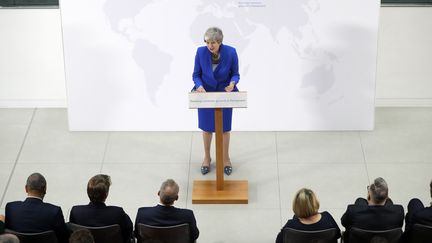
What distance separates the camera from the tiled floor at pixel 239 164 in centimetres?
780

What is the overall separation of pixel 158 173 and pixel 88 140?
1.00 metres

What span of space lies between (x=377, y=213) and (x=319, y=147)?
8.15 ft

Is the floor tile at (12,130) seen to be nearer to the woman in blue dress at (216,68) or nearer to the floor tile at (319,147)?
the woman in blue dress at (216,68)

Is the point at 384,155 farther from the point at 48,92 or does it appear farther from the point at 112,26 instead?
the point at 48,92

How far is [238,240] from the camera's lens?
7367 millimetres

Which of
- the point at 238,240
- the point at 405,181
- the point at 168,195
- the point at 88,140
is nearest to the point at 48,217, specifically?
the point at 168,195

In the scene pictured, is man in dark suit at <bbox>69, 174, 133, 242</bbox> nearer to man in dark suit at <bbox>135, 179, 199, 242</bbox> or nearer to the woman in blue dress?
man in dark suit at <bbox>135, 179, 199, 242</bbox>

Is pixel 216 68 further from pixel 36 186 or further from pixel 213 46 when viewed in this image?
pixel 36 186

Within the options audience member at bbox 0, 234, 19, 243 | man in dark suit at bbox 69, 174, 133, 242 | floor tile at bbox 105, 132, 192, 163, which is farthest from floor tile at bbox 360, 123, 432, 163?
audience member at bbox 0, 234, 19, 243

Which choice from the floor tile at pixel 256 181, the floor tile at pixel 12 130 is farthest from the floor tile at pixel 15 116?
the floor tile at pixel 256 181

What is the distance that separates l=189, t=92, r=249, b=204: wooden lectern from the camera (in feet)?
24.1

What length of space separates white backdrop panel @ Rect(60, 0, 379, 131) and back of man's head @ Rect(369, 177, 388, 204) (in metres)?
2.64

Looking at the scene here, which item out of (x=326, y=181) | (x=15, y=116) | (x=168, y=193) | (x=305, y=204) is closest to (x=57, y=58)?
(x=15, y=116)

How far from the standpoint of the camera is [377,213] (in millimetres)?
6309
